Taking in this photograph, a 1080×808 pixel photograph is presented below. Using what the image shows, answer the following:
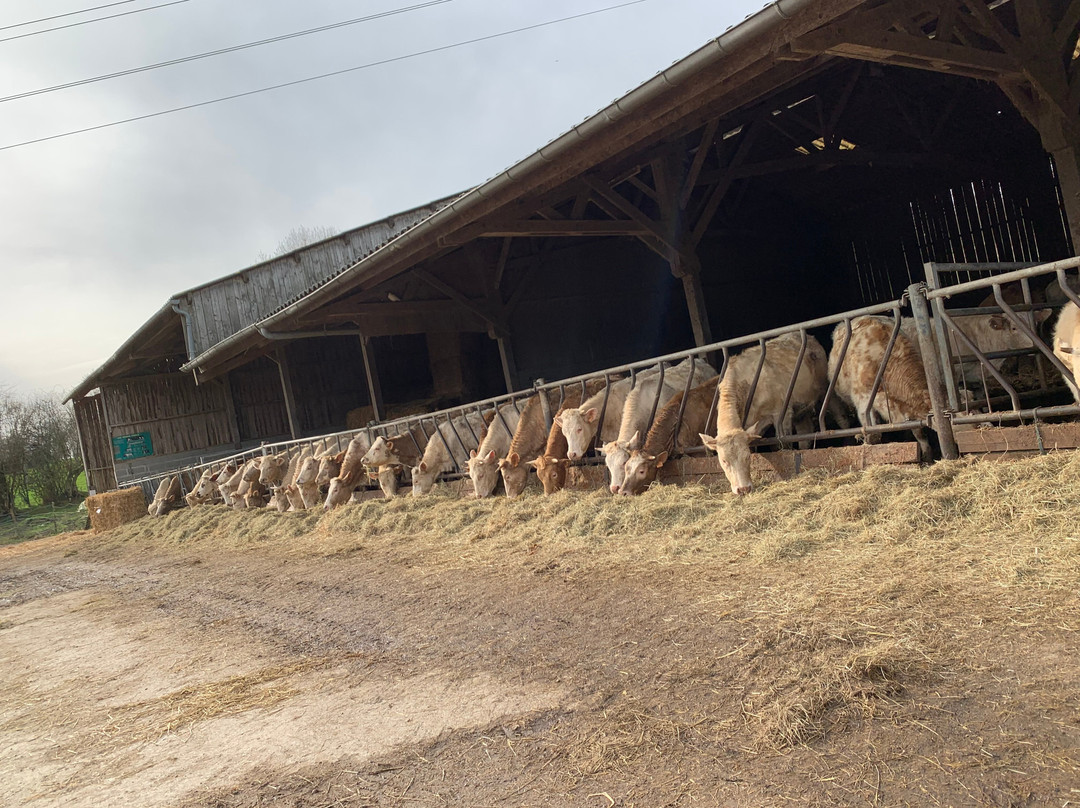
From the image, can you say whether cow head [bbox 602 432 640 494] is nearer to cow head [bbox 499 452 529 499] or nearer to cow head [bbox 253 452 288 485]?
cow head [bbox 499 452 529 499]

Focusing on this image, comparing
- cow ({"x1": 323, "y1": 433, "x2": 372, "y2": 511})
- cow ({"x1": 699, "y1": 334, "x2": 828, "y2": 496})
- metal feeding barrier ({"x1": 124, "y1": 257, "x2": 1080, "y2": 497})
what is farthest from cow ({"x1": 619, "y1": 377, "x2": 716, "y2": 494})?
cow ({"x1": 323, "y1": 433, "x2": 372, "y2": 511})

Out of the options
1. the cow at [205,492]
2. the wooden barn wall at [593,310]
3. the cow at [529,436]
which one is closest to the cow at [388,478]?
the cow at [529,436]

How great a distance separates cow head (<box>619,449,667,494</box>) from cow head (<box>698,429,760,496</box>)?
0.72m

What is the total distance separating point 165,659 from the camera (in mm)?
5266

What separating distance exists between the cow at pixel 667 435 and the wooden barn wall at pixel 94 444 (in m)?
24.2

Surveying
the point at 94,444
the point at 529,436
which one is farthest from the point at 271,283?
the point at 529,436

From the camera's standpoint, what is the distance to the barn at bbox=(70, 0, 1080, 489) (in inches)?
264

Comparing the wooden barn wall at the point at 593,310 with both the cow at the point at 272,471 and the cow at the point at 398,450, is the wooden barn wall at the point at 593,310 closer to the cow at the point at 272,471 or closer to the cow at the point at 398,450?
the cow at the point at 398,450

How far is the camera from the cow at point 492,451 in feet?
30.4

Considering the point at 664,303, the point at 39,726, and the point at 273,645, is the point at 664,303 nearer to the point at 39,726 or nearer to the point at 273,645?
the point at 273,645

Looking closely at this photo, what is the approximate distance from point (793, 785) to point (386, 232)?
74.6 ft

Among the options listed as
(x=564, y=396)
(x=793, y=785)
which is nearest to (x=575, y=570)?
(x=793, y=785)

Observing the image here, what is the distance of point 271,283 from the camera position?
22.5 m

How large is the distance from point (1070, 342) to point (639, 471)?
345 cm
